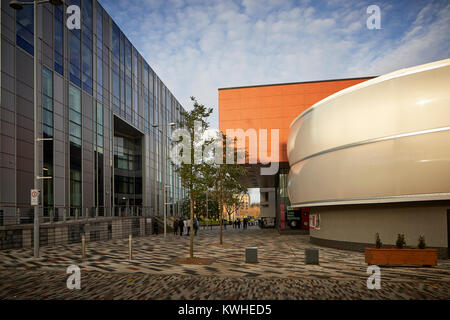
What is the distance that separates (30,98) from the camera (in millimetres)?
25844

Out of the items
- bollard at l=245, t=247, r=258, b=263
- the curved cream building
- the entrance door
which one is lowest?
the entrance door

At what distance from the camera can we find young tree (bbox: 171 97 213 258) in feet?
54.1

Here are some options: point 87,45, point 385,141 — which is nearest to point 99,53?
point 87,45

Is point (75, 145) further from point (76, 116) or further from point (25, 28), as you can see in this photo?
point (25, 28)

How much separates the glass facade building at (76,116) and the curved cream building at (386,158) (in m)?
16.7

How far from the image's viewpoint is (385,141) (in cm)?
1788

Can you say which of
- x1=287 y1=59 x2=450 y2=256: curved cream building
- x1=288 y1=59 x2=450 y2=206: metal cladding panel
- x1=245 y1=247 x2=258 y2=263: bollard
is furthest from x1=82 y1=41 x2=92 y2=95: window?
x1=245 y1=247 x2=258 y2=263: bollard

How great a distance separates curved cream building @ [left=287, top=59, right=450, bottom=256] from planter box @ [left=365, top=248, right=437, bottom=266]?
11.6 feet

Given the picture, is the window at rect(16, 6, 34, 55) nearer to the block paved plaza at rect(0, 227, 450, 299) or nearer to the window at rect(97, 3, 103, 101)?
the window at rect(97, 3, 103, 101)

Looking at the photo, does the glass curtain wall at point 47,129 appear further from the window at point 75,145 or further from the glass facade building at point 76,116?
the window at point 75,145

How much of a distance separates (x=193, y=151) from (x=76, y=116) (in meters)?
20.3

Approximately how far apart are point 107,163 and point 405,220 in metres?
30.3

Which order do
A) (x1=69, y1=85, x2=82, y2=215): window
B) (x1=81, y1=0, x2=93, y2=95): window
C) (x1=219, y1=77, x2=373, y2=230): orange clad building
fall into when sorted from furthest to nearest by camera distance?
(x1=81, y1=0, x2=93, y2=95): window
(x1=219, y1=77, x2=373, y2=230): orange clad building
(x1=69, y1=85, x2=82, y2=215): window
